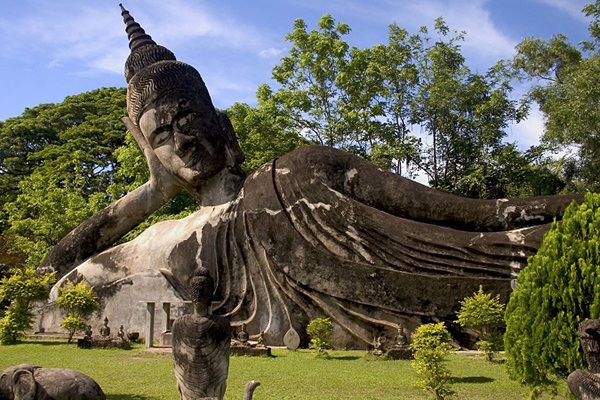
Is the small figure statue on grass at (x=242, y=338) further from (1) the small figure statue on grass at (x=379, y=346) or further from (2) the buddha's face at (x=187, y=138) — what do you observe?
(2) the buddha's face at (x=187, y=138)

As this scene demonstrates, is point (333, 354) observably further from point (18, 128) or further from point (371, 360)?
point (18, 128)

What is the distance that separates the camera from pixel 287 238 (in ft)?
36.8

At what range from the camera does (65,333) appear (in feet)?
40.6

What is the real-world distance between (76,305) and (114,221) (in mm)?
2355


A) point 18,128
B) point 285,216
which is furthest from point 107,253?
point 18,128

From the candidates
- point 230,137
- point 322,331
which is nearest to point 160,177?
point 230,137

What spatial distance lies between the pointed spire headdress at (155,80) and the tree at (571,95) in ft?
32.4

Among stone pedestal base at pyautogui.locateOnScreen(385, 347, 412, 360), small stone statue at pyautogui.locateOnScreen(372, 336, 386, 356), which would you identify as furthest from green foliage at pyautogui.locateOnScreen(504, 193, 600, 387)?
small stone statue at pyautogui.locateOnScreen(372, 336, 386, 356)

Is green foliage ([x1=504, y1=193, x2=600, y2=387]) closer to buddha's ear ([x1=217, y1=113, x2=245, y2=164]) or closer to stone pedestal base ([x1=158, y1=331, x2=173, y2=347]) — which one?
stone pedestal base ([x1=158, y1=331, x2=173, y2=347])

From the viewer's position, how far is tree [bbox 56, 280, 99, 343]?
11469 mm

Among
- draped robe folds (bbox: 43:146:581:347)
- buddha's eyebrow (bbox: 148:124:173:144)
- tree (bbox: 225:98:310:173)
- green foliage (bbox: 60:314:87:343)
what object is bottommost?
green foliage (bbox: 60:314:87:343)

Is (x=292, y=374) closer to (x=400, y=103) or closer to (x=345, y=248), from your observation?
(x=345, y=248)

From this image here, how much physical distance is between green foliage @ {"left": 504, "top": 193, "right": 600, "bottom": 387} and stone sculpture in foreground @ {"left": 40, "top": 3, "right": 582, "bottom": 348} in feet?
13.4

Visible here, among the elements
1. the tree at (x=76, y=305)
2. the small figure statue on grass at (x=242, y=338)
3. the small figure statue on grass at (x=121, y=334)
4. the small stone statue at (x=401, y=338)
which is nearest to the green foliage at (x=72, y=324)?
the tree at (x=76, y=305)
